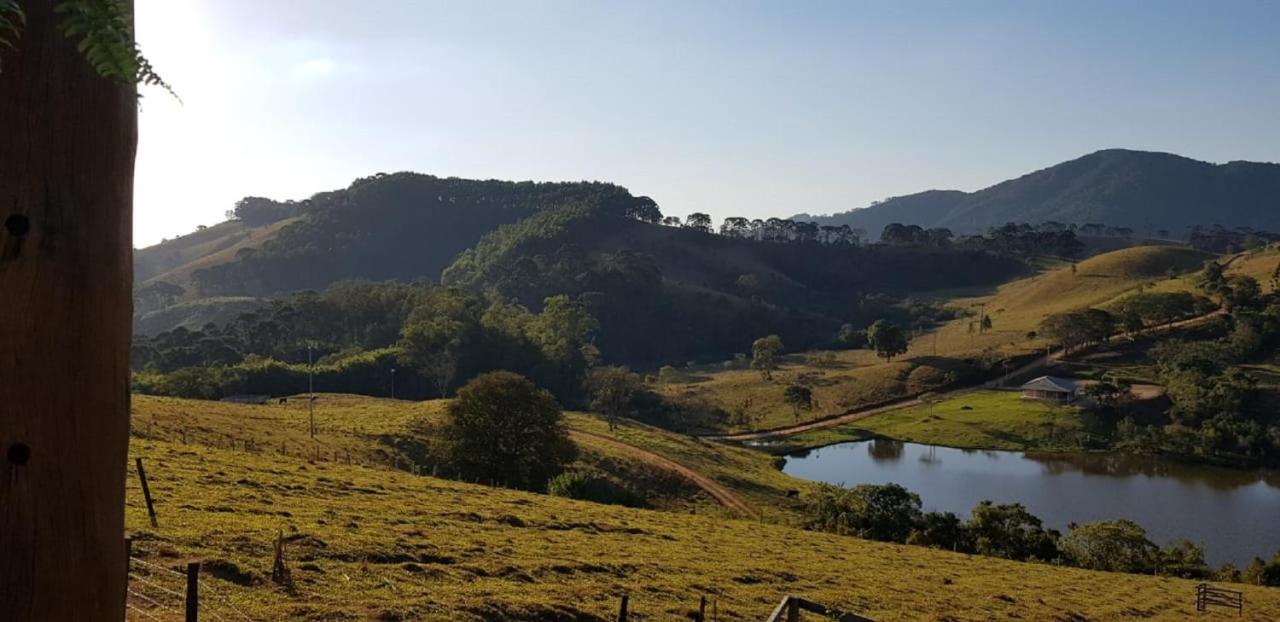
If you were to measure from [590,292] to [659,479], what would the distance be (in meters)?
107

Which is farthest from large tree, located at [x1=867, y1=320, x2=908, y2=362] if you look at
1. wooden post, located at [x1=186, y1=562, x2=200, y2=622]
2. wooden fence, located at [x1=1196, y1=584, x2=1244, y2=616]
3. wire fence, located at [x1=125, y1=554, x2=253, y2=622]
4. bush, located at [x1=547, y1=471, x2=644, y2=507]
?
wooden post, located at [x1=186, y1=562, x2=200, y2=622]

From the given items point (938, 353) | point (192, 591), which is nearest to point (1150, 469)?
point (938, 353)

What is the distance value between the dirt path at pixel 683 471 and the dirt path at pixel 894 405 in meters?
25.9

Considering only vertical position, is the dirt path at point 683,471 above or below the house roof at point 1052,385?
below

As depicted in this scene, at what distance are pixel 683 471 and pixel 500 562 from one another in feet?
121

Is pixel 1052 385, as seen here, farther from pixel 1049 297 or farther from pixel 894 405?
pixel 1049 297

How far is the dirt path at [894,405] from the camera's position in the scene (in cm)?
8856

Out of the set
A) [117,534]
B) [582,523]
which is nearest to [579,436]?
[582,523]

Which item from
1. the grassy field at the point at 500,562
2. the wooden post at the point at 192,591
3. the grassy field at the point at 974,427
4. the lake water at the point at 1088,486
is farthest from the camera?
the grassy field at the point at 974,427

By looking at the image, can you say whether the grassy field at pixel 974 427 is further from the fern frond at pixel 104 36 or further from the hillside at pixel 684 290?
the fern frond at pixel 104 36

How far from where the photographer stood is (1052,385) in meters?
92.4

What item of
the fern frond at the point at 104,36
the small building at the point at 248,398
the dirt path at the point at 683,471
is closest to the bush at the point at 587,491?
the dirt path at the point at 683,471

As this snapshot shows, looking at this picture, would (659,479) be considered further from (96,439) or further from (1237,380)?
(1237,380)

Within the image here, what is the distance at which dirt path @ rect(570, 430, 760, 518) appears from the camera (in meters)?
48.6
